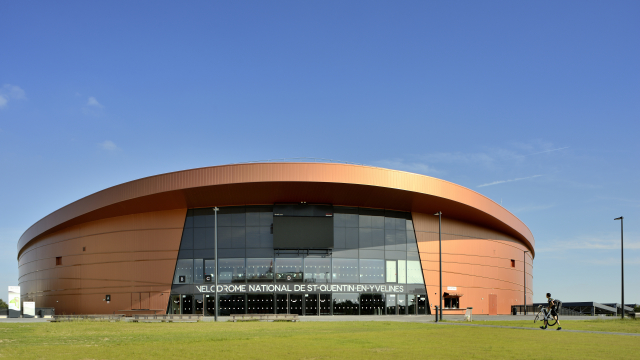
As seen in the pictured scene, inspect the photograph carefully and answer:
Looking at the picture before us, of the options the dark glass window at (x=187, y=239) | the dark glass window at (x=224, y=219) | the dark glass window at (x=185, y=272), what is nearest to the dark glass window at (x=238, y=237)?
the dark glass window at (x=224, y=219)

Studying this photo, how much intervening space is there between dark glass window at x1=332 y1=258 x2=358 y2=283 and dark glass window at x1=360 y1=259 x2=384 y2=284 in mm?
608

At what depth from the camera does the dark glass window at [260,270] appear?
142 ft

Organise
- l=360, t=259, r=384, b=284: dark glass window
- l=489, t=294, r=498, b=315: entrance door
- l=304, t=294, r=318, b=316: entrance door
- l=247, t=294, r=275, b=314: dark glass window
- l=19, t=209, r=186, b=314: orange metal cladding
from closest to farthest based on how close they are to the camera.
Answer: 1. l=247, t=294, r=275, b=314: dark glass window
2. l=304, t=294, r=318, b=316: entrance door
3. l=19, t=209, r=186, b=314: orange metal cladding
4. l=360, t=259, r=384, b=284: dark glass window
5. l=489, t=294, r=498, b=315: entrance door

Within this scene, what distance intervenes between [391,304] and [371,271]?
10.8ft

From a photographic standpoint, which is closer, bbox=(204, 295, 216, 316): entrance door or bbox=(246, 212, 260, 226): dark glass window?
bbox=(204, 295, 216, 316): entrance door

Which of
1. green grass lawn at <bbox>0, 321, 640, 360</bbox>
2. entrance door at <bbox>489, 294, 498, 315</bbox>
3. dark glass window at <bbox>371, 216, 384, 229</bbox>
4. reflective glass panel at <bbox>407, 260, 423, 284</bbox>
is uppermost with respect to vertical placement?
dark glass window at <bbox>371, 216, 384, 229</bbox>

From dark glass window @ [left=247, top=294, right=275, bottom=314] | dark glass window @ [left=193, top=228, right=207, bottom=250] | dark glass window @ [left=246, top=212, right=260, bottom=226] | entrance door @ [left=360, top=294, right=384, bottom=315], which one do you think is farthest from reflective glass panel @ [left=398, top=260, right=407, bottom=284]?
dark glass window @ [left=193, top=228, right=207, bottom=250]

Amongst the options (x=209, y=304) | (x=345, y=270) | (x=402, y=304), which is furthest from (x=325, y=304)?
(x=209, y=304)

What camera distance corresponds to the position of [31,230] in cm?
5888

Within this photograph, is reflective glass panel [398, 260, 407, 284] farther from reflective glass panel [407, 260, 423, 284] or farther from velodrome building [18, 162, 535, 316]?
reflective glass panel [407, 260, 423, 284]

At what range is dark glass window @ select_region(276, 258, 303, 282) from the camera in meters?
43.4

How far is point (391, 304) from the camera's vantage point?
45219 mm

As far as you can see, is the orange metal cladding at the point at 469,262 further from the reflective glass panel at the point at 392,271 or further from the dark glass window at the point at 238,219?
the dark glass window at the point at 238,219

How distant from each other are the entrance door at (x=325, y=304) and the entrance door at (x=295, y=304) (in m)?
1.76
